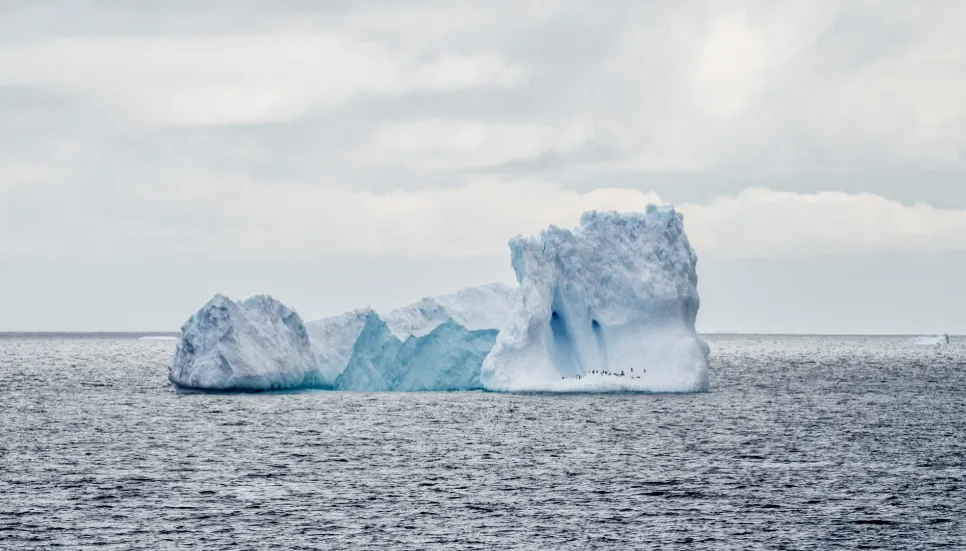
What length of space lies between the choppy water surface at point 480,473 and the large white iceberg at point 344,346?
154 cm

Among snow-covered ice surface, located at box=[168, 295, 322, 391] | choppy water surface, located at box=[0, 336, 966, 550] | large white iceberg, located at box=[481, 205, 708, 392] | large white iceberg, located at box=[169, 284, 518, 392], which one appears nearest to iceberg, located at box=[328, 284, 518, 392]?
large white iceberg, located at box=[169, 284, 518, 392]

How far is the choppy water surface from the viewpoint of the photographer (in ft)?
82.1

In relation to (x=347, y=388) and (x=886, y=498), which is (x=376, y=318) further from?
(x=886, y=498)

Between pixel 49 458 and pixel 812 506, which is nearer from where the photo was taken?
pixel 812 506

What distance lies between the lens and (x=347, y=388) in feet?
188

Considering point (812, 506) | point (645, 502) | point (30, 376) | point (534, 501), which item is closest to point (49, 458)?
point (534, 501)

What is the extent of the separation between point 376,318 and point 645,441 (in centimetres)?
1797

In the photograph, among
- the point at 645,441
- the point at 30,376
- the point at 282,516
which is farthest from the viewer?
the point at 30,376

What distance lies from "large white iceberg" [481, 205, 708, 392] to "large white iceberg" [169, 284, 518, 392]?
3.52 meters

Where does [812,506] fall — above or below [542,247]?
below

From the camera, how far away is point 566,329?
53.9 m

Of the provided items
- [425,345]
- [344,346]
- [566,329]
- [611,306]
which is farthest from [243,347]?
[611,306]

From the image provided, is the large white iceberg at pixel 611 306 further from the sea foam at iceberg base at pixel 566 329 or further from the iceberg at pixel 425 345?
the iceberg at pixel 425 345

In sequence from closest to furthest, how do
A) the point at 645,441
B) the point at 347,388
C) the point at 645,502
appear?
the point at 645,502, the point at 645,441, the point at 347,388
